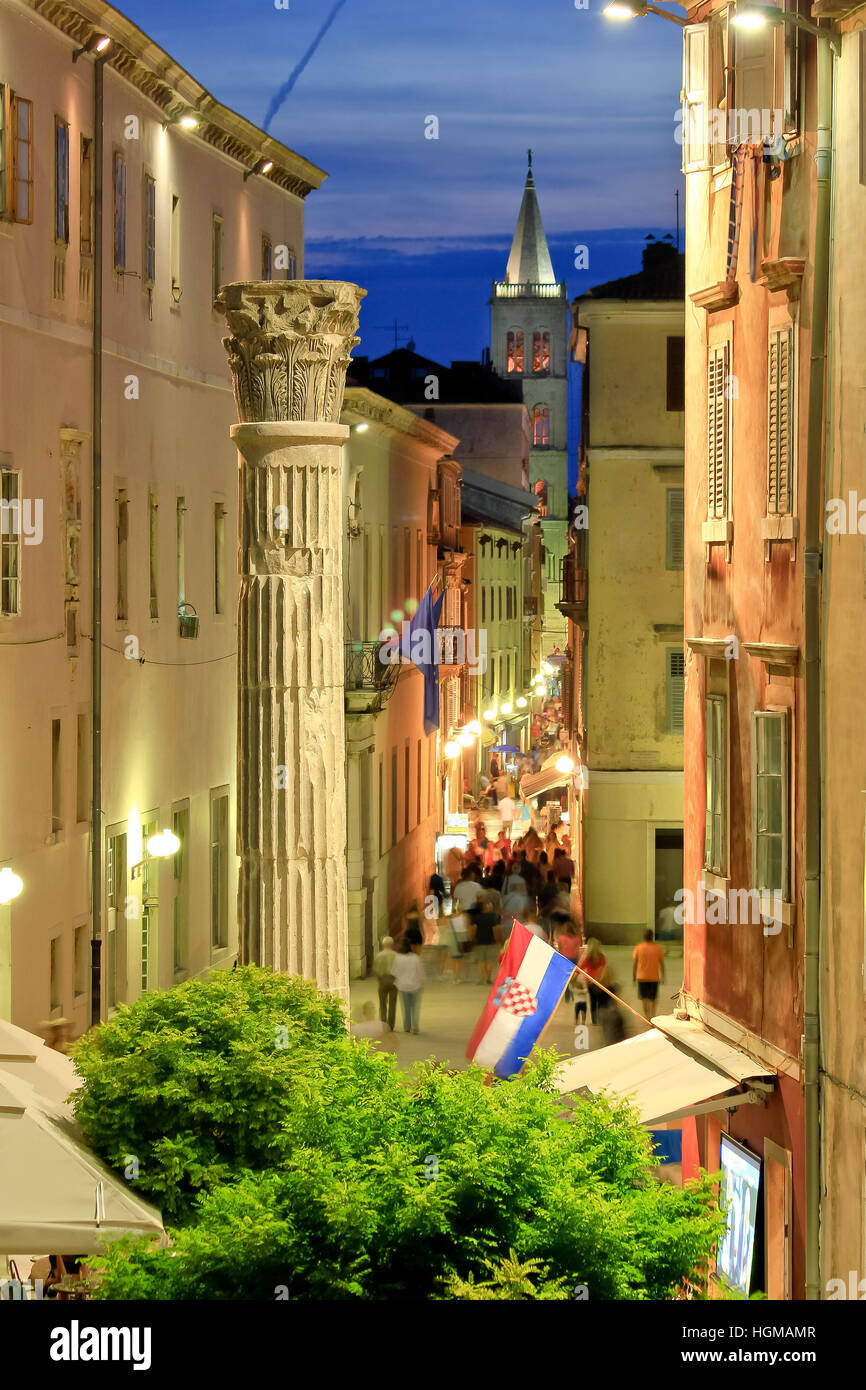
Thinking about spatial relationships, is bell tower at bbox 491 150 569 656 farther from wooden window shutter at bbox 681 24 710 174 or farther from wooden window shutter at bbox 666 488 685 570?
wooden window shutter at bbox 681 24 710 174

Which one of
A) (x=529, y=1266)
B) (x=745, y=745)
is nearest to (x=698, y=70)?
(x=745, y=745)

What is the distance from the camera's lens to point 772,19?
1473 centimetres

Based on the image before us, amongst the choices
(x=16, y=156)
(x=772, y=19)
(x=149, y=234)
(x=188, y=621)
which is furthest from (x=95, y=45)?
(x=772, y=19)

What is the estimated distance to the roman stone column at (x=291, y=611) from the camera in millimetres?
16672

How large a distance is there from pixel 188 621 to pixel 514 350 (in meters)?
111

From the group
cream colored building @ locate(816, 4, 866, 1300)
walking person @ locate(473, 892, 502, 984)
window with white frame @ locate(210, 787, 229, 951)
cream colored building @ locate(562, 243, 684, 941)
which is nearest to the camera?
cream colored building @ locate(816, 4, 866, 1300)

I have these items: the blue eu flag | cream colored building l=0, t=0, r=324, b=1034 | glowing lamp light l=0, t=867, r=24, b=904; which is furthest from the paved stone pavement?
glowing lamp light l=0, t=867, r=24, b=904

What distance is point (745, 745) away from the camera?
672 inches

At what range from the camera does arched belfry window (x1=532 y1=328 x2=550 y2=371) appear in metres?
137

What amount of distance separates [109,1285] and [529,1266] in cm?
187

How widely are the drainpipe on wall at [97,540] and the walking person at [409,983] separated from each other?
4033 mm

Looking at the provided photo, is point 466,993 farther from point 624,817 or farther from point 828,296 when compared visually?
point 828,296

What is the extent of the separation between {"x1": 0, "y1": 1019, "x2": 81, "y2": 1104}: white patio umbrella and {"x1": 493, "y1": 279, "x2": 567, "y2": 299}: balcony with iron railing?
128 meters

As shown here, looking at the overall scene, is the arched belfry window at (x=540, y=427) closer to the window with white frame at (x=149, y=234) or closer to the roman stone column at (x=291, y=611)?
the window with white frame at (x=149, y=234)
